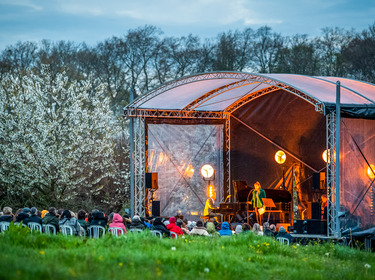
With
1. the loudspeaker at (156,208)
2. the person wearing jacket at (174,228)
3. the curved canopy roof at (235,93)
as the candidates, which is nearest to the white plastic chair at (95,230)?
the person wearing jacket at (174,228)

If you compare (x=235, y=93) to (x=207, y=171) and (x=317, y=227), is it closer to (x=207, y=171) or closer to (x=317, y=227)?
(x=207, y=171)

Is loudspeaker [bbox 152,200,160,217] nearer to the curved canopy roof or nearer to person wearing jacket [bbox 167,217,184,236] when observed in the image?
the curved canopy roof

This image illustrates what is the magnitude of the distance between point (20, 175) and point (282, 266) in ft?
49.1

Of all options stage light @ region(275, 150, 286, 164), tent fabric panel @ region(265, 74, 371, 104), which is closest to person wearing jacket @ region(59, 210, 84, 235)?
tent fabric panel @ region(265, 74, 371, 104)

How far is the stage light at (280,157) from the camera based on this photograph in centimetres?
1923

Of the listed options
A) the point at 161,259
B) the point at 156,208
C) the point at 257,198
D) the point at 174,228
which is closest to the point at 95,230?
the point at 174,228

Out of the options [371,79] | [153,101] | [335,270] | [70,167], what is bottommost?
[335,270]

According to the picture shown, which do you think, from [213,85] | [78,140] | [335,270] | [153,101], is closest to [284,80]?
[213,85]

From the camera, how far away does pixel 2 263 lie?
6.08m

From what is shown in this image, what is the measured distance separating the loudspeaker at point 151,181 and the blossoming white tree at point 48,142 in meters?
4.49

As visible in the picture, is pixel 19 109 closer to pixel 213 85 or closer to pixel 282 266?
pixel 213 85

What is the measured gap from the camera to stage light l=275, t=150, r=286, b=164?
757 inches

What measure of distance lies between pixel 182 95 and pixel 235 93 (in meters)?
1.70

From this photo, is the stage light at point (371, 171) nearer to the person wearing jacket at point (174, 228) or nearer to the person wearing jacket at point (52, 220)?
the person wearing jacket at point (174, 228)
